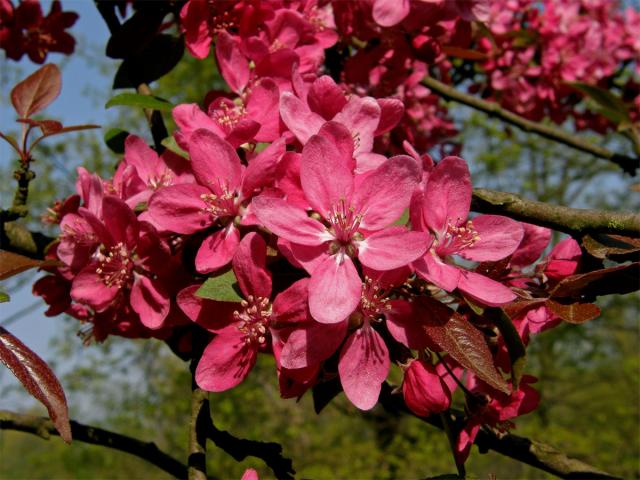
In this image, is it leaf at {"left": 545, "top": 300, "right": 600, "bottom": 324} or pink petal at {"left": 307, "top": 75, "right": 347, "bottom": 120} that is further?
pink petal at {"left": 307, "top": 75, "right": 347, "bottom": 120}

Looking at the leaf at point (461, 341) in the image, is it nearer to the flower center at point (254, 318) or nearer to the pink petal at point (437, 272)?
the pink petal at point (437, 272)

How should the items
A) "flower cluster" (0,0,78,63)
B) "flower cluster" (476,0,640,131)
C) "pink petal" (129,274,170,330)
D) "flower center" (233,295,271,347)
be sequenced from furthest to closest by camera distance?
"flower cluster" (476,0,640,131) → "flower cluster" (0,0,78,63) → "pink petal" (129,274,170,330) → "flower center" (233,295,271,347)

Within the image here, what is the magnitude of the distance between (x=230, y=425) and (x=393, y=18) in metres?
4.91

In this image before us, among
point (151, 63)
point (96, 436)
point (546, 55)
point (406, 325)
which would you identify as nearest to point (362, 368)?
point (406, 325)

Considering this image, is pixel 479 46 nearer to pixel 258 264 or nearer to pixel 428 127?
pixel 428 127

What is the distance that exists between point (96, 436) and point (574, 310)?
0.99 metres

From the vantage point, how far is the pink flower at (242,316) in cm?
79

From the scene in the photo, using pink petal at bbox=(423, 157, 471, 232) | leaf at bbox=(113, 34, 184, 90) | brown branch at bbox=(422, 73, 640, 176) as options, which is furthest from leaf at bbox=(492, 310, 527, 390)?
brown branch at bbox=(422, 73, 640, 176)

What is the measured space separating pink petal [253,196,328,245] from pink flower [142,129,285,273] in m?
0.10

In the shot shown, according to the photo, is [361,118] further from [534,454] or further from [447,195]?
Result: [534,454]

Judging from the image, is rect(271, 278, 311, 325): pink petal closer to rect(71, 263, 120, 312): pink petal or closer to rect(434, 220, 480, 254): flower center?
rect(434, 220, 480, 254): flower center

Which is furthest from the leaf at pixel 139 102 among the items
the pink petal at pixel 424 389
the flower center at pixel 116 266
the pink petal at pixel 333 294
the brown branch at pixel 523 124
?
the brown branch at pixel 523 124

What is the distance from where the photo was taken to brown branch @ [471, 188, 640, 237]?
0.84 metres

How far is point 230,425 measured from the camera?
18.2ft
